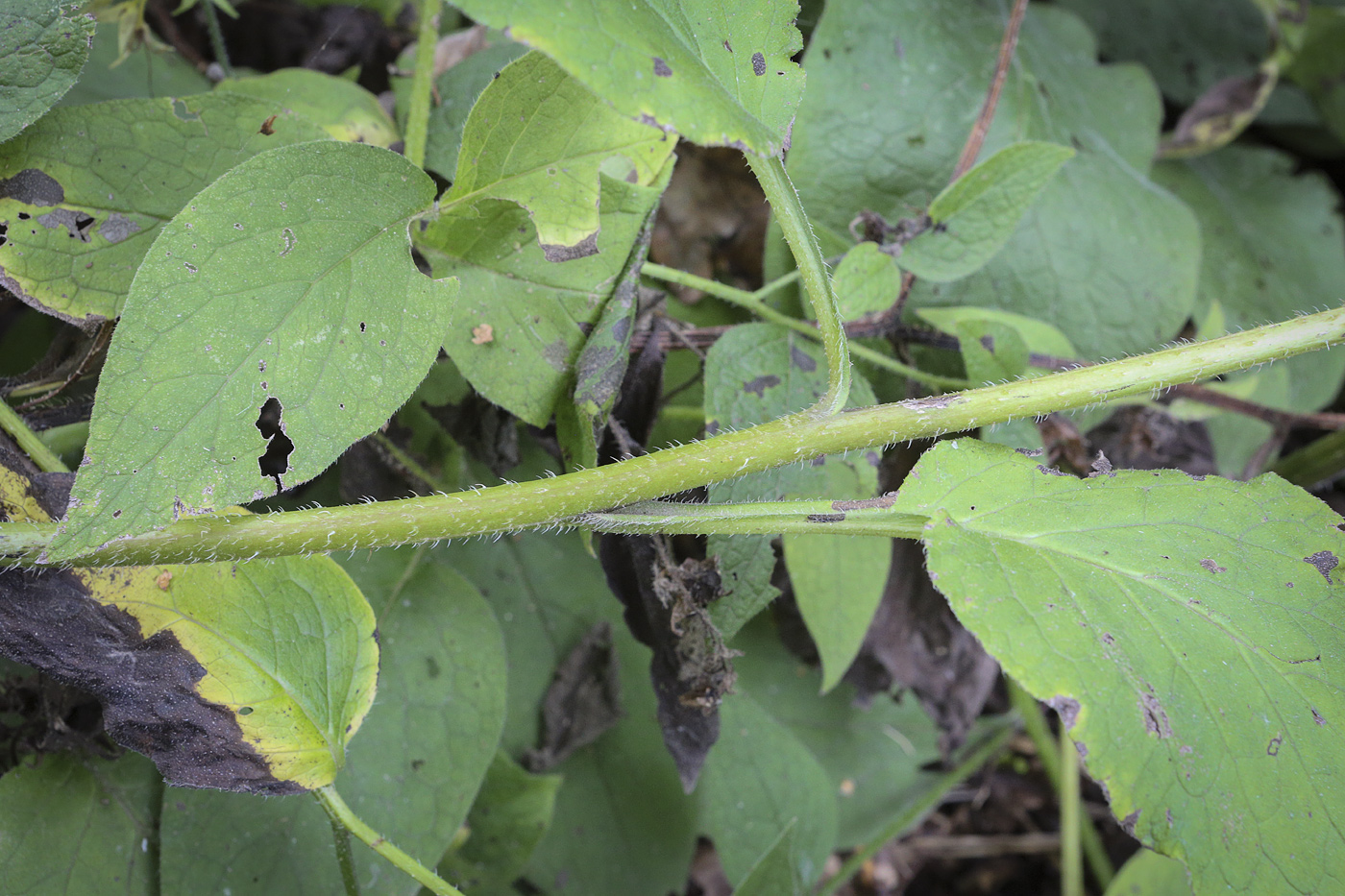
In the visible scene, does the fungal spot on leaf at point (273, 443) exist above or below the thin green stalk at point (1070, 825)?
above

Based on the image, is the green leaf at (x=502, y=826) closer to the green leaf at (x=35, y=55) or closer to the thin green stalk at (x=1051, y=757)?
the green leaf at (x=35, y=55)

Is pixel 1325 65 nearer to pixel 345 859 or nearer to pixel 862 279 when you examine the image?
pixel 862 279

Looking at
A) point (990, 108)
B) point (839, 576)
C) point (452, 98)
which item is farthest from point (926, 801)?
point (452, 98)

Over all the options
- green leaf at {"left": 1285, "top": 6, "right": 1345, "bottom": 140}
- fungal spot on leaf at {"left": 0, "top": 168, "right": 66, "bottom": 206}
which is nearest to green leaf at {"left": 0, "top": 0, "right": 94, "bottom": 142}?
fungal spot on leaf at {"left": 0, "top": 168, "right": 66, "bottom": 206}

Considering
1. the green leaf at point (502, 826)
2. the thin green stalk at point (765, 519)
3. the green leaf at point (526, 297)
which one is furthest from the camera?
the green leaf at point (502, 826)

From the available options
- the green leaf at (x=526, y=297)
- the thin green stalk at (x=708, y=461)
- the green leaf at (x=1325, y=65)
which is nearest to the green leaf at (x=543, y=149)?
the green leaf at (x=526, y=297)

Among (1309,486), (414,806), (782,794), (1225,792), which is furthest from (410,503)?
(1309,486)
